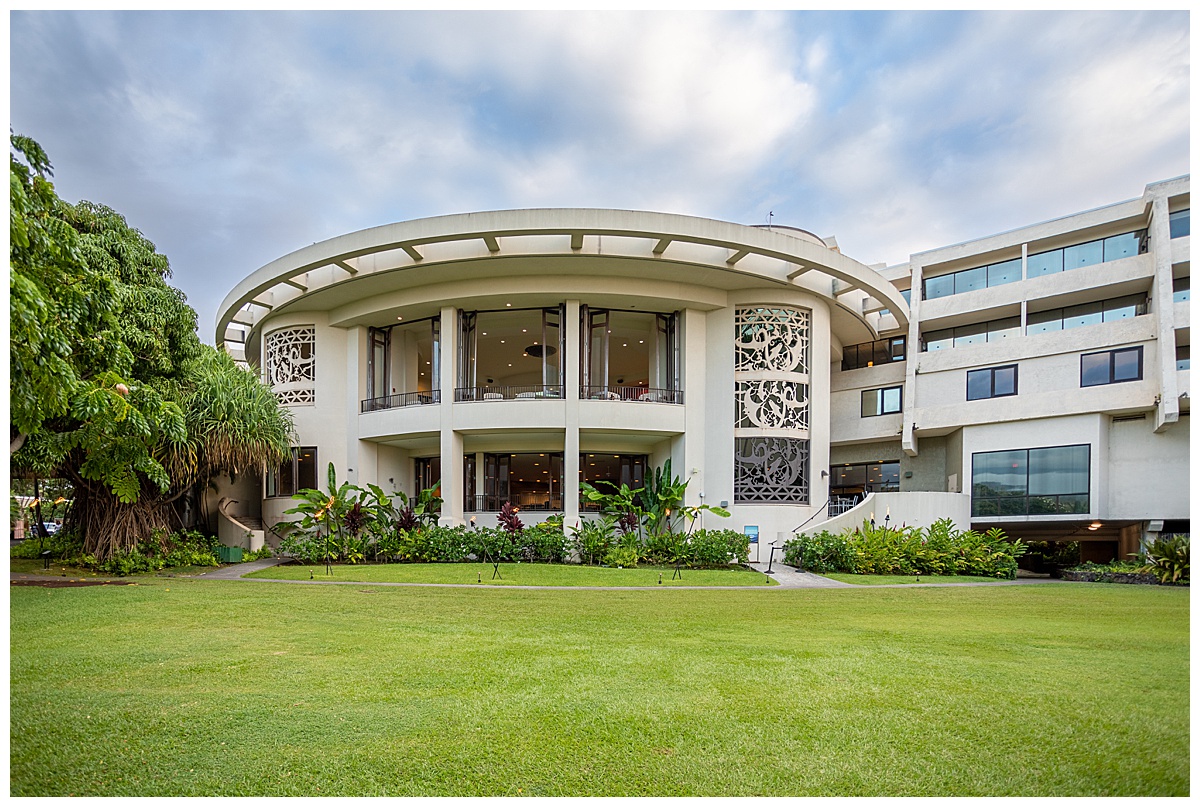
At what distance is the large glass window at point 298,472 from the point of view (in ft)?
77.5

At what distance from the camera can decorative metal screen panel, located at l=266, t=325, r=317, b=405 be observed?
947 inches

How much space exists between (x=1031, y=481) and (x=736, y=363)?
940 cm

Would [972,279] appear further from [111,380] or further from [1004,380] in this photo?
[111,380]

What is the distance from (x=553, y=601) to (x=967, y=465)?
16.8 meters

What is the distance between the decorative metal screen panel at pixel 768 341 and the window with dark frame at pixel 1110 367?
308 inches

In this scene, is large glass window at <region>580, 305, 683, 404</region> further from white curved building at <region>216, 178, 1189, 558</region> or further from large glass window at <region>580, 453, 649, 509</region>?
large glass window at <region>580, 453, 649, 509</region>

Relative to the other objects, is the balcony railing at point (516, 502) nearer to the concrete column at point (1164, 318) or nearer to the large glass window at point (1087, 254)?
the large glass window at point (1087, 254)

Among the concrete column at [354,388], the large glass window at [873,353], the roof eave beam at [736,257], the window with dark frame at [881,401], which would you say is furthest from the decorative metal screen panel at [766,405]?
the concrete column at [354,388]

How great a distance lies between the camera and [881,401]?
86.6ft

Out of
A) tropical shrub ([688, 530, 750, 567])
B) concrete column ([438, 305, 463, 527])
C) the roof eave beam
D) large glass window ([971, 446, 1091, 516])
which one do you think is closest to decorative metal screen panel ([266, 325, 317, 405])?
concrete column ([438, 305, 463, 527])

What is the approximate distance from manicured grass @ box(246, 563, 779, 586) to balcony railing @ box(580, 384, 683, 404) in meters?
5.58

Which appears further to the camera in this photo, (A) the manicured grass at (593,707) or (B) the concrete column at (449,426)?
(B) the concrete column at (449,426)

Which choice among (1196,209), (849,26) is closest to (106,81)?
(849,26)

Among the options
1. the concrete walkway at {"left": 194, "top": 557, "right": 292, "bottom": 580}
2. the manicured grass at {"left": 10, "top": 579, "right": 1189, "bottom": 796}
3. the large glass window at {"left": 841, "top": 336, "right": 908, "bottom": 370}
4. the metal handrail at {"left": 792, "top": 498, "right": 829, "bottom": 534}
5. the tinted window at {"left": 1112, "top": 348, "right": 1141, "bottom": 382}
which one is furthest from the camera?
the large glass window at {"left": 841, "top": 336, "right": 908, "bottom": 370}
